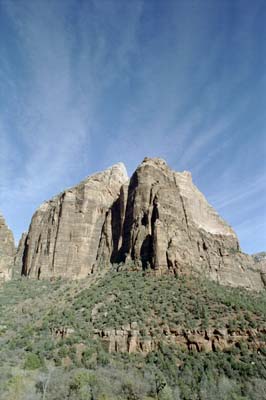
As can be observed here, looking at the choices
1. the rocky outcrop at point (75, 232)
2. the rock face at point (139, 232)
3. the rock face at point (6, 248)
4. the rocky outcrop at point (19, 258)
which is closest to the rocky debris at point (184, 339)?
the rock face at point (139, 232)

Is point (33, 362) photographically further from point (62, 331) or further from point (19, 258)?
point (19, 258)

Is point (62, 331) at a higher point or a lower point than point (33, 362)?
higher

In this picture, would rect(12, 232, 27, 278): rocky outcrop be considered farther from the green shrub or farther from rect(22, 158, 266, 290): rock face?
the green shrub

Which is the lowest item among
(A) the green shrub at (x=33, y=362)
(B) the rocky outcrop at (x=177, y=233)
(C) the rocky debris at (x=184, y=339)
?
(A) the green shrub at (x=33, y=362)

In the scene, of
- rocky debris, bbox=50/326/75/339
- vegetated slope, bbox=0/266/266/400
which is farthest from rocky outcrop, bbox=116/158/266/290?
rocky debris, bbox=50/326/75/339

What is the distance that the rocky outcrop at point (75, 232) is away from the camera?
166 feet

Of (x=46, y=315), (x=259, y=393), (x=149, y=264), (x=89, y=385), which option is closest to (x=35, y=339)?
(x=46, y=315)

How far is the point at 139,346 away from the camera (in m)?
26.4

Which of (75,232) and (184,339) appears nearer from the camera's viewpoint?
(184,339)

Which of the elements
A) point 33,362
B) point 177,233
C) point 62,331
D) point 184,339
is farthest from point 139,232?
point 33,362

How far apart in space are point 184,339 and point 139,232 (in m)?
18.2

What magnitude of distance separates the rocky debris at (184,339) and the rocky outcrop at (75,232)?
21.7 m

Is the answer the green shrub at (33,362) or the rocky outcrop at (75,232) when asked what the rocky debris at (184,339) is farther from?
the rocky outcrop at (75,232)

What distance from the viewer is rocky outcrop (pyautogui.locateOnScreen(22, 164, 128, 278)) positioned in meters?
50.5
